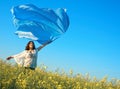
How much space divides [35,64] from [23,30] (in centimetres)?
302

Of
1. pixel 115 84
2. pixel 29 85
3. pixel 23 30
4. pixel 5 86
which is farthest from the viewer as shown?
pixel 23 30

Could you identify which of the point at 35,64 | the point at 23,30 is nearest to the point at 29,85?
the point at 35,64

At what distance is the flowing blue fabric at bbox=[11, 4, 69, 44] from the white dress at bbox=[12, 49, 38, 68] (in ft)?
7.99

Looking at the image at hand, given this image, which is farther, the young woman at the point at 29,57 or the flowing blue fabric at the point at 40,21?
the flowing blue fabric at the point at 40,21

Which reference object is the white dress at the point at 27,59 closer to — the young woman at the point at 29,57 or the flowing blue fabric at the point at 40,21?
the young woman at the point at 29,57

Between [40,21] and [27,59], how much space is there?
12.1ft

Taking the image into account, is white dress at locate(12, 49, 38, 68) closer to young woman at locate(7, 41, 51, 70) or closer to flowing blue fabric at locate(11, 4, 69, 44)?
young woman at locate(7, 41, 51, 70)

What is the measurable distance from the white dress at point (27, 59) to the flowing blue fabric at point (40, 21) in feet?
7.99

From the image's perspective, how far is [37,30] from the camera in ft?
58.6

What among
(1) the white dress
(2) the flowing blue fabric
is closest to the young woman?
(1) the white dress

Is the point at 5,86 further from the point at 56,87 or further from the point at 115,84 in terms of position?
the point at 115,84

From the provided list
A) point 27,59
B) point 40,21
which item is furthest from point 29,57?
point 40,21

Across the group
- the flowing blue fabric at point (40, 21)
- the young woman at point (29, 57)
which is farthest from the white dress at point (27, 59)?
the flowing blue fabric at point (40, 21)

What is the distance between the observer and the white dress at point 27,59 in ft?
48.5
